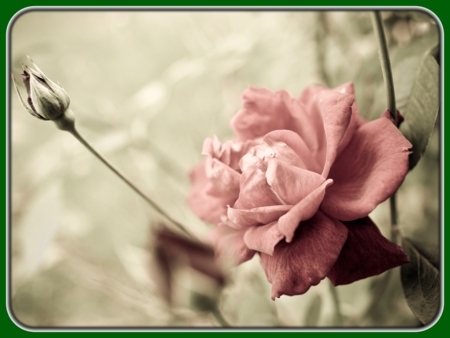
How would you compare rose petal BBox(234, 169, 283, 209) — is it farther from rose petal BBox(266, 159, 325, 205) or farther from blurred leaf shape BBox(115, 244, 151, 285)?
blurred leaf shape BBox(115, 244, 151, 285)

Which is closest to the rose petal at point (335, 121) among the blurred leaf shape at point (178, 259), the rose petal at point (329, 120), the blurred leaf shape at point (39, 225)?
the rose petal at point (329, 120)

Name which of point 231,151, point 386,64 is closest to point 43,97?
point 231,151

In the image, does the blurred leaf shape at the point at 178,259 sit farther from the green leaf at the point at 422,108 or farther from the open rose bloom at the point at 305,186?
the green leaf at the point at 422,108

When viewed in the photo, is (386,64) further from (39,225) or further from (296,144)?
(39,225)

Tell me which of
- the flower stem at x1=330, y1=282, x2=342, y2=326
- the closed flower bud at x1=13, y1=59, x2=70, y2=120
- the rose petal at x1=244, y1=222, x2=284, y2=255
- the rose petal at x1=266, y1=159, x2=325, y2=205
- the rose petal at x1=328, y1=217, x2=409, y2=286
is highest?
the closed flower bud at x1=13, y1=59, x2=70, y2=120

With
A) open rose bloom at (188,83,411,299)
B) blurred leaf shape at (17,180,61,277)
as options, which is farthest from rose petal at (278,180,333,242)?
blurred leaf shape at (17,180,61,277)

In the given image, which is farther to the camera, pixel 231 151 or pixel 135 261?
pixel 135 261

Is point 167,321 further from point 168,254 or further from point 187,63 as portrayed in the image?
point 187,63
